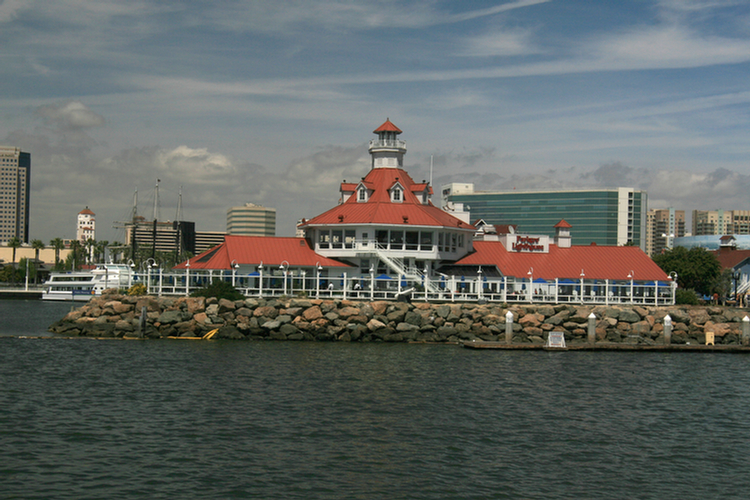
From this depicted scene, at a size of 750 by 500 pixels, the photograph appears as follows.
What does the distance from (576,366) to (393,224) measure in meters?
21.3

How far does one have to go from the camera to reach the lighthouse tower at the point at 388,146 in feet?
208

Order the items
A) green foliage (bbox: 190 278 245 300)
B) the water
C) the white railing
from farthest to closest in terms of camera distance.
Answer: the white railing, green foliage (bbox: 190 278 245 300), the water

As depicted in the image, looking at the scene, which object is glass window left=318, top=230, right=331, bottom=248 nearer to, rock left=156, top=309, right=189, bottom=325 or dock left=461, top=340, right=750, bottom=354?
rock left=156, top=309, right=189, bottom=325

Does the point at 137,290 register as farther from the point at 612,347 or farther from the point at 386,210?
the point at 612,347

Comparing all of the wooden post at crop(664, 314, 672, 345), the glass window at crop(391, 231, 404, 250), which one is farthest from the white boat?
the wooden post at crop(664, 314, 672, 345)

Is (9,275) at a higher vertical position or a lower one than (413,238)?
lower

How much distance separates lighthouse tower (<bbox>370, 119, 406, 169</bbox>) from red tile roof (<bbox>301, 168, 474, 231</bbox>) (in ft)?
2.54

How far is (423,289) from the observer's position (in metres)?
52.8

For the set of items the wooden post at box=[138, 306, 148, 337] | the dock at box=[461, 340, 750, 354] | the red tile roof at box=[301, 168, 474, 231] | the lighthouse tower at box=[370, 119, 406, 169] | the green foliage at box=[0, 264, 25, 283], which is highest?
the lighthouse tower at box=[370, 119, 406, 169]

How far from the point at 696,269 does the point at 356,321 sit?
181 ft

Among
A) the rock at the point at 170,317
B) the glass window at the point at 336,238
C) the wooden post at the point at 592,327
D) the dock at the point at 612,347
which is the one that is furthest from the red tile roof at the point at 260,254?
the wooden post at the point at 592,327

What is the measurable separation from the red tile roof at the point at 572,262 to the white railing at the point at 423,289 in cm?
76

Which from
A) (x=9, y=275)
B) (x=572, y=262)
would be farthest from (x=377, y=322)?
(x=9, y=275)

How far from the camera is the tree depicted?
8656cm
